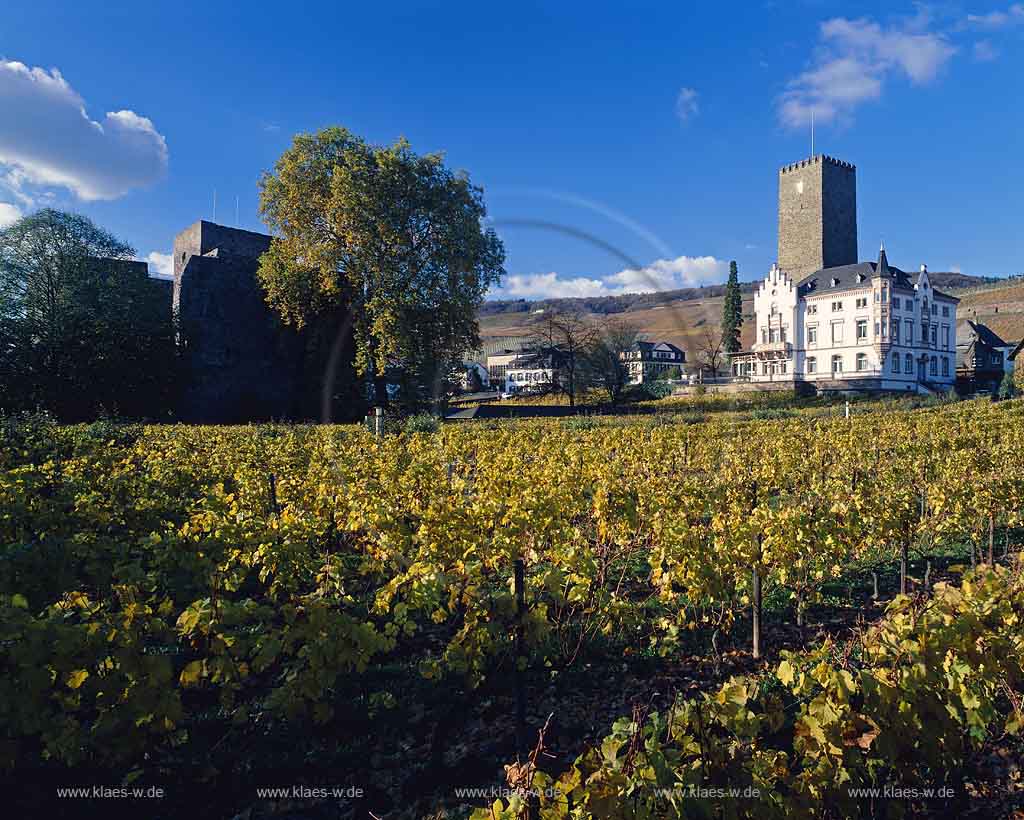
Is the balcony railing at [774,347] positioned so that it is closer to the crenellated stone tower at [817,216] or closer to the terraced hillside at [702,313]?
the crenellated stone tower at [817,216]

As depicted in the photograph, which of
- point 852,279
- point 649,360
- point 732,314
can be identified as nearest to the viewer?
point 852,279

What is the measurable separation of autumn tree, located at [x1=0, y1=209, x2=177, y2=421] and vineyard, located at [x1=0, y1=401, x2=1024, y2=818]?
2358 cm

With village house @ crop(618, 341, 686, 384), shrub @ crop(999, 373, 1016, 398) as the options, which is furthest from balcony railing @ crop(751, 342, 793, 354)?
shrub @ crop(999, 373, 1016, 398)

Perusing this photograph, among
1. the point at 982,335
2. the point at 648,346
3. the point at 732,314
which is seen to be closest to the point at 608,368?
the point at 732,314

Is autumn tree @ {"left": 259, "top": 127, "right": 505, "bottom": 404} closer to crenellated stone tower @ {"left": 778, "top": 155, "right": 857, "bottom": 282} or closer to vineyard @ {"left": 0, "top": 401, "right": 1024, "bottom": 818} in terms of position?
vineyard @ {"left": 0, "top": 401, "right": 1024, "bottom": 818}

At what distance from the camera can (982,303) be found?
113 m

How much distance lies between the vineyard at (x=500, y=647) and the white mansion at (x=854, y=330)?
5078 cm

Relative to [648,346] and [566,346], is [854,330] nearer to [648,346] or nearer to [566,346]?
[566,346]

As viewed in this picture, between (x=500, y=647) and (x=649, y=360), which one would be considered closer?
(x=500, y=647)

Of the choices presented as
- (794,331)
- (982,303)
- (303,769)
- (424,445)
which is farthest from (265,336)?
(982,303)

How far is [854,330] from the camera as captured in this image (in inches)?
2228

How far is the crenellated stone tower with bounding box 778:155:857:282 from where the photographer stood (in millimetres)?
70750

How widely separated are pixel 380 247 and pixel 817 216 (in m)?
57.6

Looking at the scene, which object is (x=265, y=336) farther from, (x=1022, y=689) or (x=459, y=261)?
(x=1022, y=689)
